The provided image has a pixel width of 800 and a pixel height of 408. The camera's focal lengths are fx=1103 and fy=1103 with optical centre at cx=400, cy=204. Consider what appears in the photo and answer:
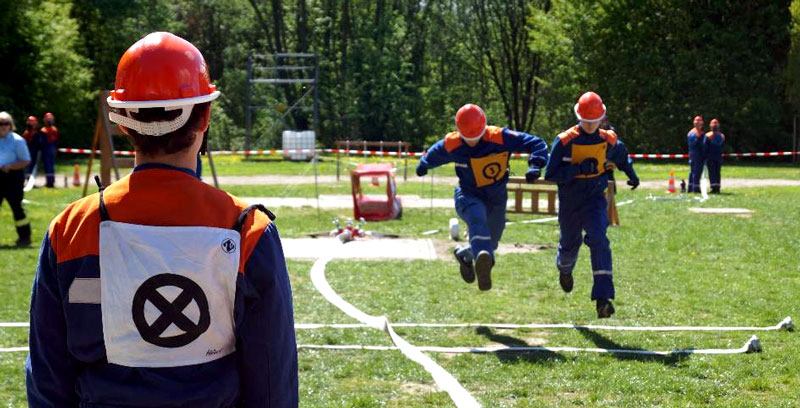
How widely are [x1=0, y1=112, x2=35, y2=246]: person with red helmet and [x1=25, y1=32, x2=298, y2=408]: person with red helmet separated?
1306 cm

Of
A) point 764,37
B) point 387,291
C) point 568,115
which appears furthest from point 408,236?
point 568,115

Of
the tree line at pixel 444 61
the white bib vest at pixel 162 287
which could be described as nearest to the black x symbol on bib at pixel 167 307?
the white bib vest at pixel 162 287

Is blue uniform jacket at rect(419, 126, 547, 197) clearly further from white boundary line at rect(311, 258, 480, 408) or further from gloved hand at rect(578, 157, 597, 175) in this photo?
white boundary line at rect(311, 258, 480, 408)

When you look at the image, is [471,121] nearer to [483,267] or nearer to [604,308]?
[483,267]

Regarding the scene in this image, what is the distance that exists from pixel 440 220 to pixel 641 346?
1132 cm

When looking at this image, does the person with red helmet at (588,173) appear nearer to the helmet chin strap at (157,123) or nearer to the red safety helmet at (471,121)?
the red safety helmet at (471,121)

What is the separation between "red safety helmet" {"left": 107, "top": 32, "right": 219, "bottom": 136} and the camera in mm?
2557

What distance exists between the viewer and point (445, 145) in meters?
10.4

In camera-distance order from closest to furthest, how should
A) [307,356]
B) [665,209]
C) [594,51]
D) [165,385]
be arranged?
[165,385]
[307,356]
[665,209]
[594,51]

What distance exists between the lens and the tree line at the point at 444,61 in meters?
45.2

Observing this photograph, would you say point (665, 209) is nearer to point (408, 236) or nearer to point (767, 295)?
point (408, 236)

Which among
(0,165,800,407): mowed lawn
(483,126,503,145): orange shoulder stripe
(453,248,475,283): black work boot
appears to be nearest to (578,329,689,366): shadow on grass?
(0,165,800,407): mowed lawn

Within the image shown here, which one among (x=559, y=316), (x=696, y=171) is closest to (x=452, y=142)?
(x=559, y=316)

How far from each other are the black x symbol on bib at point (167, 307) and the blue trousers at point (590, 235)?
23.7 ft
